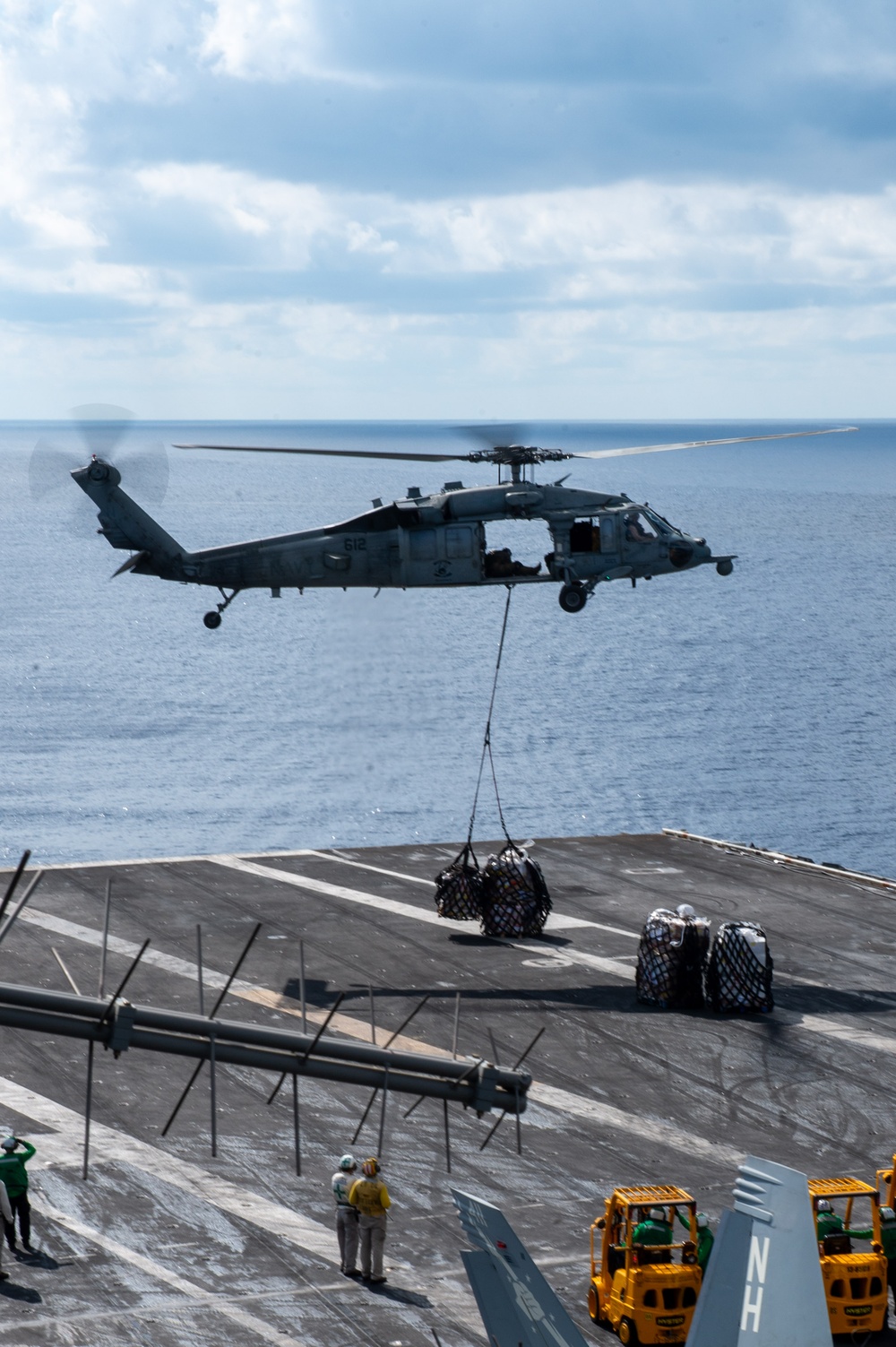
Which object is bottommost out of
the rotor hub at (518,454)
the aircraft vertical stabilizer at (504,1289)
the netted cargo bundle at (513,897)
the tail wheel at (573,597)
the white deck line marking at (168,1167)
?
the white deck line marking at (168,1167)

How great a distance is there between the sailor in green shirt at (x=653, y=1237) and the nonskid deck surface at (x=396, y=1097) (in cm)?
143

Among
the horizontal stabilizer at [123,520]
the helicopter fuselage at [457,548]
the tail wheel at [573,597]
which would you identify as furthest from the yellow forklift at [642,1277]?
the horizontal stabilizer at [123,520]

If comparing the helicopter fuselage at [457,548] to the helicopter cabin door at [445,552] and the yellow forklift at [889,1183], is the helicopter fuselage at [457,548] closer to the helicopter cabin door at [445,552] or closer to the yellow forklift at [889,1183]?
the helicopter cabin door at [445,552]

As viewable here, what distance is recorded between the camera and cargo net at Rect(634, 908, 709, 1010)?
3681cm

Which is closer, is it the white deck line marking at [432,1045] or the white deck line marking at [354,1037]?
the white deck line marking at [354,1037]

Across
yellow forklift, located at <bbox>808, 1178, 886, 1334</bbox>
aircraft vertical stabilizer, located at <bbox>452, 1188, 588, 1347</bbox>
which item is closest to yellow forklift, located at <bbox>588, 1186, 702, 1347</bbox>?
yellow forklift, located at <bbox>808, 1178, 886, 1334</bbox>

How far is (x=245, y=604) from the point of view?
185000mm

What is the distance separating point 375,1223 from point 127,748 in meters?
76.9

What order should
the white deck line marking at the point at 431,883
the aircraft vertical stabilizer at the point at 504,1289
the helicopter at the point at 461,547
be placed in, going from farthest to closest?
the white deck line marking at the point at 431,883 < the helicopter at the point at 461,547 < the aircraft vertical stabilizer at the point at 504,1289

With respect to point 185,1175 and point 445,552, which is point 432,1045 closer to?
point 185,1175

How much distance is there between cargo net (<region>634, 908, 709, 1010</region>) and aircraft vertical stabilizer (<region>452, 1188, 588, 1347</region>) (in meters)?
24.3

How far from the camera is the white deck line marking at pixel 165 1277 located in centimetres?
2239

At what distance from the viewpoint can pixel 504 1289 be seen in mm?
12695

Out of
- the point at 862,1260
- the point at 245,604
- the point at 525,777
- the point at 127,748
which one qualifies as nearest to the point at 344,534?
the point at 862,1260
